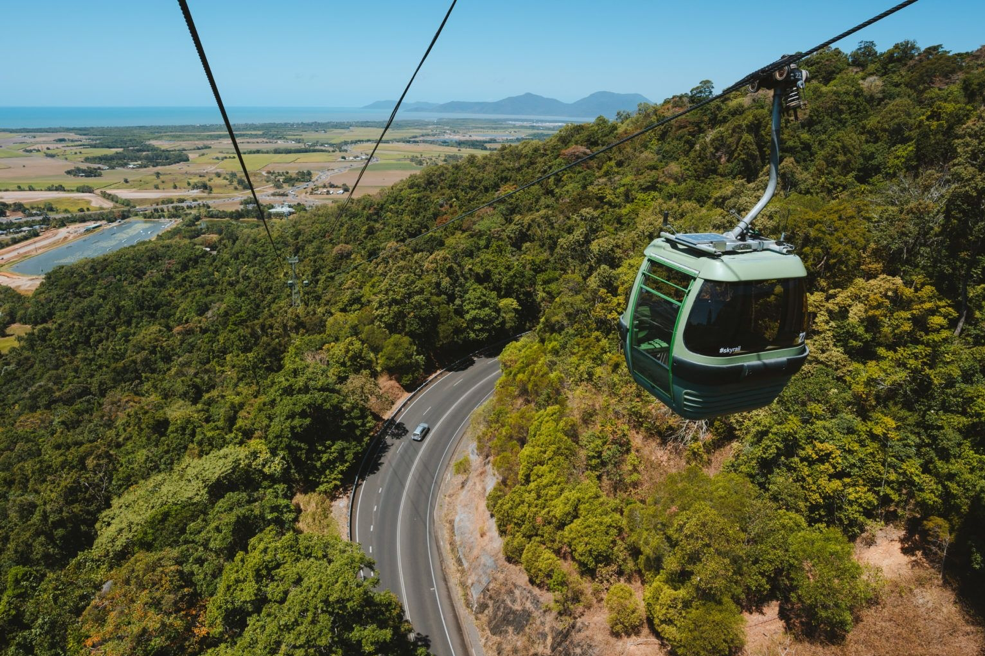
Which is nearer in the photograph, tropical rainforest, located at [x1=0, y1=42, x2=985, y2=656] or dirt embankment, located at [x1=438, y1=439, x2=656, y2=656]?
tropical rainforest, located at [x1=0, y1=42, x2=985, y2=656]

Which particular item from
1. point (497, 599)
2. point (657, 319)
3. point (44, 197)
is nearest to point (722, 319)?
point (657, 319)

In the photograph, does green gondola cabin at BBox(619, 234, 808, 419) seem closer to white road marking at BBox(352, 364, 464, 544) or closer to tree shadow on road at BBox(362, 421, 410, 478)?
white road marking at BBox(352, 364, 464, 544)

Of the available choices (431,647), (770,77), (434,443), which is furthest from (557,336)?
(770,77)

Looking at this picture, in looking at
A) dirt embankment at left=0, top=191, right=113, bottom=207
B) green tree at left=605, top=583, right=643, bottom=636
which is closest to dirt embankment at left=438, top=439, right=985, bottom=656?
green tree at left=605, top=583, right=643, bottom=636

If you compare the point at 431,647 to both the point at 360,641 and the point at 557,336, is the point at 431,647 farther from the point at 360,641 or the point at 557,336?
the point at 557,336

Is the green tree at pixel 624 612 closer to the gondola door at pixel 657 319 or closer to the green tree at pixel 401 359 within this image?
the gondola door at pixel 657 319

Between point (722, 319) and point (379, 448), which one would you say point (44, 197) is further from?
point (722, 319)

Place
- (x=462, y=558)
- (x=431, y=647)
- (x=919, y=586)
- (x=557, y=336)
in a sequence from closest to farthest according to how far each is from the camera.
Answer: (x=919, y=586) < (x=431, y=647) < (x=462, y=558) < (x=557, y=336)
